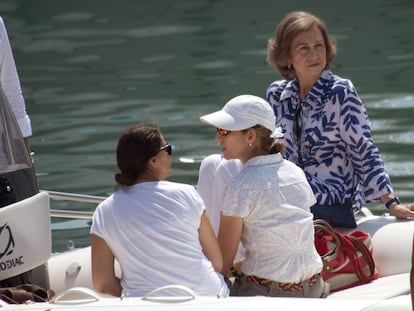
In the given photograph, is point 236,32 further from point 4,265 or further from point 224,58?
point 4,265

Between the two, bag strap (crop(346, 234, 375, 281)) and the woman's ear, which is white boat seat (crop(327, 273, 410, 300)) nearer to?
bag strap (crop(346, 234, 375, 281))

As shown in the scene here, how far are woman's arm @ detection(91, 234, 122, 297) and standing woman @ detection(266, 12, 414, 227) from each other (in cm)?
119

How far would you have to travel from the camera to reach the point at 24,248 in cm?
440

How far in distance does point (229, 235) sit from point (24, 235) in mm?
667

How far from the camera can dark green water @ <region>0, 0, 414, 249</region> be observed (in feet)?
32.3

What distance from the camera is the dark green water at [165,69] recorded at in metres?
9.84

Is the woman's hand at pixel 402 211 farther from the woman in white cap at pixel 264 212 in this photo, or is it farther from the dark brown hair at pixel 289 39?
the woman in white cap at pixel 264 212

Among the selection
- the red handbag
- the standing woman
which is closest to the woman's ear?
the red handbag

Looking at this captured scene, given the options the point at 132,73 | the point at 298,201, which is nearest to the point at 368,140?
the point at 298,201

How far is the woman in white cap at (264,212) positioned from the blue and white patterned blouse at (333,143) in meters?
0.79

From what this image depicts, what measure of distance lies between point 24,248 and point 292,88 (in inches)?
56.7

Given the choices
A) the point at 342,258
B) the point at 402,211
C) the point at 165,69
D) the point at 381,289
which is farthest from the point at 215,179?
the point at 165,69

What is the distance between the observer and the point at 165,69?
13.1 m

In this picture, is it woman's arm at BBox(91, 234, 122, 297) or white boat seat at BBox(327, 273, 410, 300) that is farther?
white boat seat at BBox(327, 273, 410, 300)
